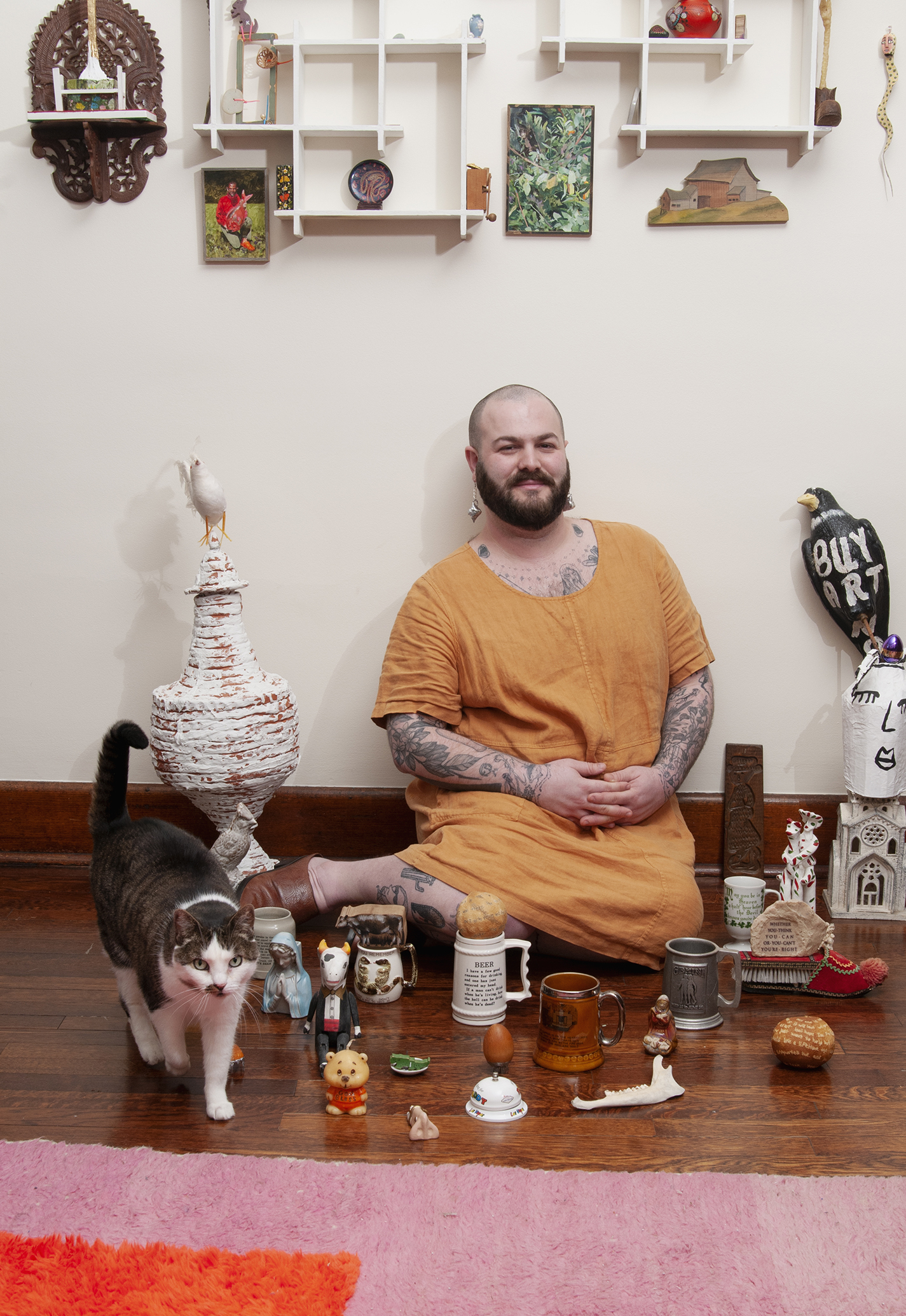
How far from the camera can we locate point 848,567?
279 centimetres

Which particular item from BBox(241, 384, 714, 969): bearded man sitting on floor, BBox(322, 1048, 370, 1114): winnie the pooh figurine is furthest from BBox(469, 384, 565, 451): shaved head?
BBox(322, 1048, 370, 1114): winnie the pooh figurine

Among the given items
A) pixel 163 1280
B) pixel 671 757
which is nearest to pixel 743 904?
pixel 671 757

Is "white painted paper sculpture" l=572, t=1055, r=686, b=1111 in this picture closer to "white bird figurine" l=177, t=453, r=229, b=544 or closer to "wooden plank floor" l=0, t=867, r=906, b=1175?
"wooden plank floor" l=0, t=867, r=906, b=1175

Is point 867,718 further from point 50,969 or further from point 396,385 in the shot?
point 50,969

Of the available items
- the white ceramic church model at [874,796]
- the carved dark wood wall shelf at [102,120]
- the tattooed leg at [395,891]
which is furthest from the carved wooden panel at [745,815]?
the carved dark wood wall shelf at [102,120]

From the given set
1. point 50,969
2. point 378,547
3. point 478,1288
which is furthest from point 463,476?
point 478,1288

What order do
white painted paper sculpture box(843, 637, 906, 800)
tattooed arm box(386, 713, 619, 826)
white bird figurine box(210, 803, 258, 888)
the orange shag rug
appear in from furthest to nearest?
white painted paper sculpture box(843, 637, 906, 800) < tattooed arm box(386, 713, 619, 826) < white bird figurine box(210, 803, 258, 888) < the orange shag rug

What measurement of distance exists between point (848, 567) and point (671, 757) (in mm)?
673

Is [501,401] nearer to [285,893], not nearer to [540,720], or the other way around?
[540,720]

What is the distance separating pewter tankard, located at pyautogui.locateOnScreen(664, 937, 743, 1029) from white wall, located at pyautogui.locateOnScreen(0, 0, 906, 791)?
973 mm

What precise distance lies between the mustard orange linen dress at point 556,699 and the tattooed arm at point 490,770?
3 centimetres

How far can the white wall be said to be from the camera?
2771 millimetres

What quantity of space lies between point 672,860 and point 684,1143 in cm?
83

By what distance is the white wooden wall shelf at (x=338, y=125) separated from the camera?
2.65 meters
